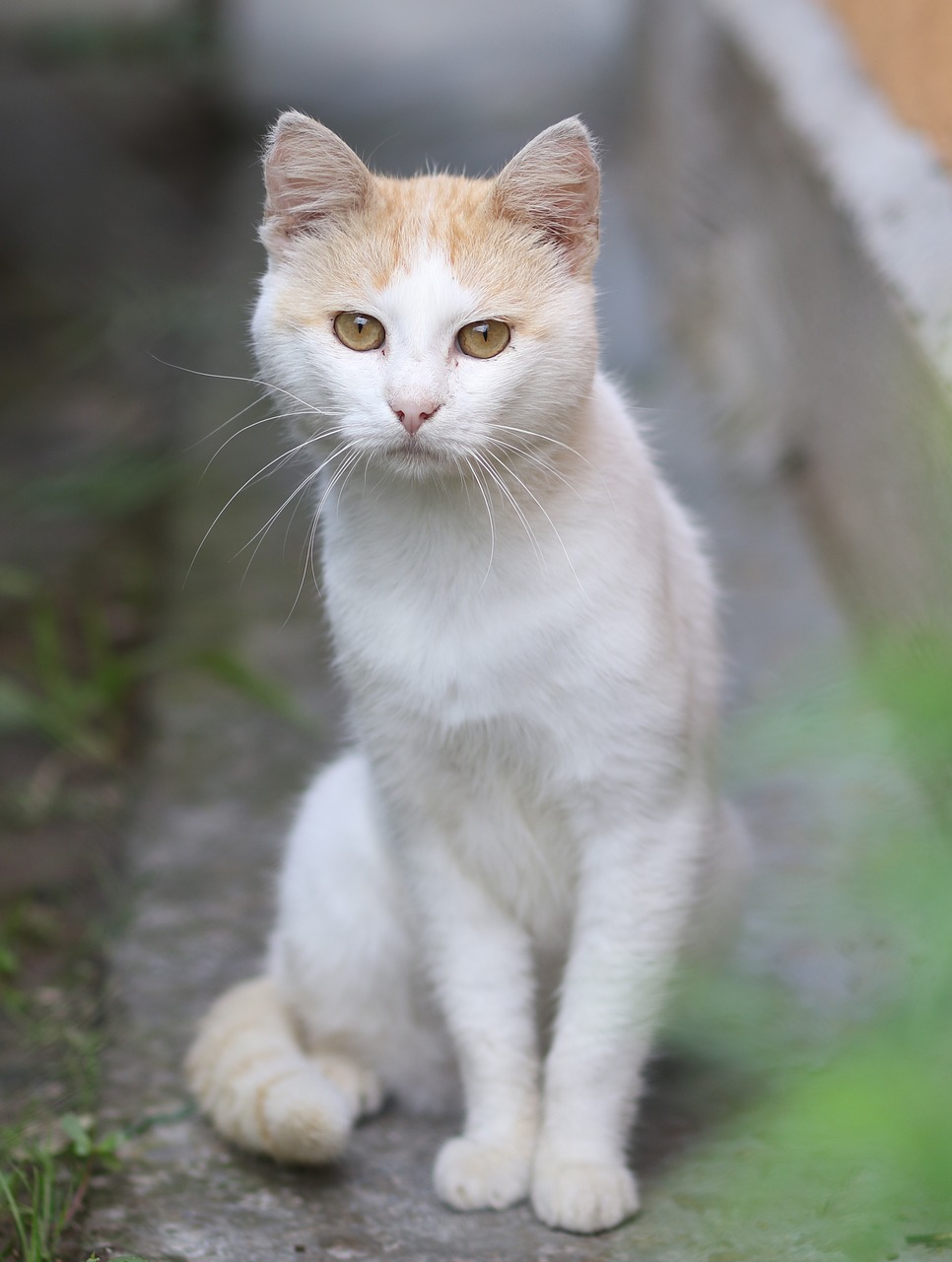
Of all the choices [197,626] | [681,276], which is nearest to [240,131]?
[681,276]

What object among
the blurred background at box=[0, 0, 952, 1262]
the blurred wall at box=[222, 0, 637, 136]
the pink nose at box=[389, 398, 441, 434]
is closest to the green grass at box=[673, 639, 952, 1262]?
the blurred background at box=[0, 0, 952, 1262]

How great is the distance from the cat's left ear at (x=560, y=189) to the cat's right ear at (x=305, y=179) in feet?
0.60

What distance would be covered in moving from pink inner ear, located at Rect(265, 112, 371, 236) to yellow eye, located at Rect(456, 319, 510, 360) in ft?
0.80

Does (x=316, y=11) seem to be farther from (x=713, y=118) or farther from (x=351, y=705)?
(x=351, y=705)

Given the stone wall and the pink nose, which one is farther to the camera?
the stone wall

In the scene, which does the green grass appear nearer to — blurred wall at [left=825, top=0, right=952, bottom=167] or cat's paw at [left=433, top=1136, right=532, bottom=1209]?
cat's paw at [left=433, top=1136, right=532, bottom=1209]

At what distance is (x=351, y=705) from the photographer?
192 centimetres

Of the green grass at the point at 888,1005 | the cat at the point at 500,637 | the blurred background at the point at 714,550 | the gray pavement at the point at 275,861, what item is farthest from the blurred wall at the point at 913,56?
the green grass at the point at 888,1005

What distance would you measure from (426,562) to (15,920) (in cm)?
133

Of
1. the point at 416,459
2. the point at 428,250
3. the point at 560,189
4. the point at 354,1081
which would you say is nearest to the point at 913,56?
the point at 560,189

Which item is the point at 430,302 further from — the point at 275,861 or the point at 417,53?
the point at 417,53

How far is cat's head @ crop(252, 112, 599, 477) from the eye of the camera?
64.1 inches

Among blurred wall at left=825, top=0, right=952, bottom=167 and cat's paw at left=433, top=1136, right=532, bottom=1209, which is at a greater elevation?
blurred wall at left=825, top=0, right=952, bottom=167

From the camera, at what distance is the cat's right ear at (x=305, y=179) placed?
5.64 feet
